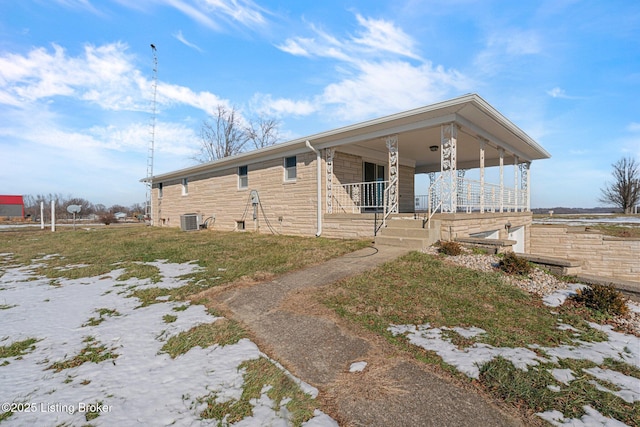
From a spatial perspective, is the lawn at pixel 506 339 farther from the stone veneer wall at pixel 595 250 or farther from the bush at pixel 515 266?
the stone veneer wall at pixel 595 250

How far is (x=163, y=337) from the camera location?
10.2ft

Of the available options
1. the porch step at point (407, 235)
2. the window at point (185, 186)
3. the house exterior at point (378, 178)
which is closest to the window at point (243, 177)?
the house exterior at point (378, 178)

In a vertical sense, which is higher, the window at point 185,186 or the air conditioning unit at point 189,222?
the window at point 185,186

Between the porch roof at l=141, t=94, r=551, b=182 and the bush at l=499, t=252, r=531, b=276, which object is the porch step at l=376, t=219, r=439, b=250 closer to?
the bush at l=499, t=252, r=531, b=276

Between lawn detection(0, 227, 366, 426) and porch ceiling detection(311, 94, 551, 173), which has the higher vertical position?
porch ceiling detection(311, 94, 551, 173)

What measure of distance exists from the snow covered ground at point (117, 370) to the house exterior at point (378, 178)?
598 cm

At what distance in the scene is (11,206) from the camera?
3356 centimetres

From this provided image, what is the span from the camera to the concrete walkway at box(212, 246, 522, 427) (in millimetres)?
1930

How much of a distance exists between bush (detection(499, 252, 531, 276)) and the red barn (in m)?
46.8

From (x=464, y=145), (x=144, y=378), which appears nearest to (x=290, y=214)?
(x=464, y=145)

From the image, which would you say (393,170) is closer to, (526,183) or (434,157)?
(434,157)

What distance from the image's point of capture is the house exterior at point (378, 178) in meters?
7.44

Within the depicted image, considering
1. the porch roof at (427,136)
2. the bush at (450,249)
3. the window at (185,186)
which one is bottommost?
the bush at (450,249)

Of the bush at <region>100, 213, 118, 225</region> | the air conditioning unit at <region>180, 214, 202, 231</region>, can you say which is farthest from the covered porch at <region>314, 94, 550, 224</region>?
the bush at <region>100, 213, 118, 225</region>
